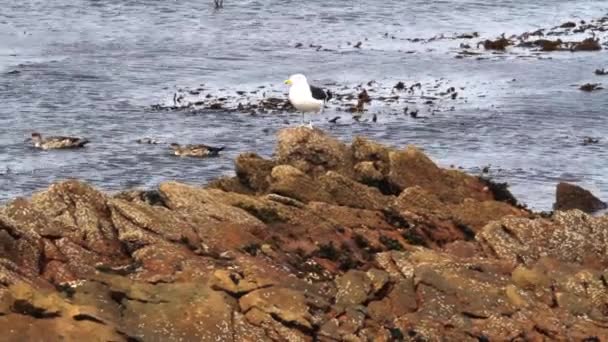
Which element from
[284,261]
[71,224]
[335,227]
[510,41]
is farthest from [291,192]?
[510,41]

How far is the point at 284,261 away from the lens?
19.9m

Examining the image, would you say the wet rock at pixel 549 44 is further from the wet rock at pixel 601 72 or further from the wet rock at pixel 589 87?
A: the wet rock at pixel 589 87

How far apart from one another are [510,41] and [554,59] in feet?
16.8

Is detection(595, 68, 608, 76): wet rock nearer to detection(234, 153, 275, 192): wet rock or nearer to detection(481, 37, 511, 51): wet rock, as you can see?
detection(481, 37, 511, 51): wet rock

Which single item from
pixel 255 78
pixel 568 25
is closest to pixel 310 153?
pixel 255 78

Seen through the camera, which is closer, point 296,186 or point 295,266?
point 295,266

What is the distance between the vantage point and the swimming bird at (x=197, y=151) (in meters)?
39.0

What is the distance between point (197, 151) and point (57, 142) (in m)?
4.71

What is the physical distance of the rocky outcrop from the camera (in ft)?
56.3

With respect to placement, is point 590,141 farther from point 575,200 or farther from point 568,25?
point 568,25

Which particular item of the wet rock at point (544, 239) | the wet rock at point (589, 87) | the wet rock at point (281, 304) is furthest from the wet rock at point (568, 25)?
the wet rock at point (281, 304)

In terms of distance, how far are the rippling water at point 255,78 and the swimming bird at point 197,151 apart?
456 mm

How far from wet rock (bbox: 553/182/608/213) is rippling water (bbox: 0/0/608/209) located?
0.75m

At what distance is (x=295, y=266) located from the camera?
19.8m
